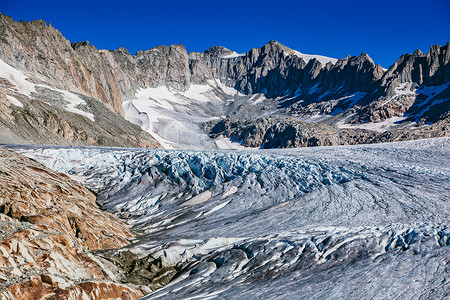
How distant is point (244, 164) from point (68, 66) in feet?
267

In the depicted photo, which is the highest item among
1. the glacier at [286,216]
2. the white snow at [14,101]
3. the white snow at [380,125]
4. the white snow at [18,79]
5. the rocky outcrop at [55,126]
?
the white snow at [18,79]

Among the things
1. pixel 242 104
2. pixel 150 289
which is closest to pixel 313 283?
pixel 150 289

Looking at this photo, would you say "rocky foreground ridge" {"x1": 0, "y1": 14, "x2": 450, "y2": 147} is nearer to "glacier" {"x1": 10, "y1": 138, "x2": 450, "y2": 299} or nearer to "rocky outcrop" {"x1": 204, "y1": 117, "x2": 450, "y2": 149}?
"rocky outcrop" {"x1": 204, "y1": 117, "x2": 450, "y2": 149}

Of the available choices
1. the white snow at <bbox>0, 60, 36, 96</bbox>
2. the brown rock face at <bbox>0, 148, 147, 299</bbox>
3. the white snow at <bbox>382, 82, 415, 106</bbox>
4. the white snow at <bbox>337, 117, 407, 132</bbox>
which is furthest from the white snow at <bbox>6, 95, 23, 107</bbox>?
the white snow at <bbox>382, 82, 415, 106</bbox>

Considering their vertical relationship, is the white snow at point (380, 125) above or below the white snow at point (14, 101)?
below

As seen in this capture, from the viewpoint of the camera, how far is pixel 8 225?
9.12 metres

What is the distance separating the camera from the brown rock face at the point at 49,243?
25.3 feet

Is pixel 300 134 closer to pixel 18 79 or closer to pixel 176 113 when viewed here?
pixel 176 113

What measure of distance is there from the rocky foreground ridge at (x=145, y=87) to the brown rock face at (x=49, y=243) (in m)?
25.7

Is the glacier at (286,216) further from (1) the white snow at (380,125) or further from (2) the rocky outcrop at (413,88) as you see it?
(2) the rocky outcrop at (413,88)

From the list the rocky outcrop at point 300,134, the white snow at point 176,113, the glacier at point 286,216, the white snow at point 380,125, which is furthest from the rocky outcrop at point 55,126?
the white snow at point 380,125

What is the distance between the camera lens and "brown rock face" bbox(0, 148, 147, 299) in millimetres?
7703

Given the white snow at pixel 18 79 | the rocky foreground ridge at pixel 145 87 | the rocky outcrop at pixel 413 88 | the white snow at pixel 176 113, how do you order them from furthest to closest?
the rocky outcrop at pixel 413 88 < the white snow at pixel 176 113 < the white snow at pixel 18 79 < the rocky foreground ridge at pixel 145 87

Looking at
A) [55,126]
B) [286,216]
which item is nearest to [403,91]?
[55,126]
